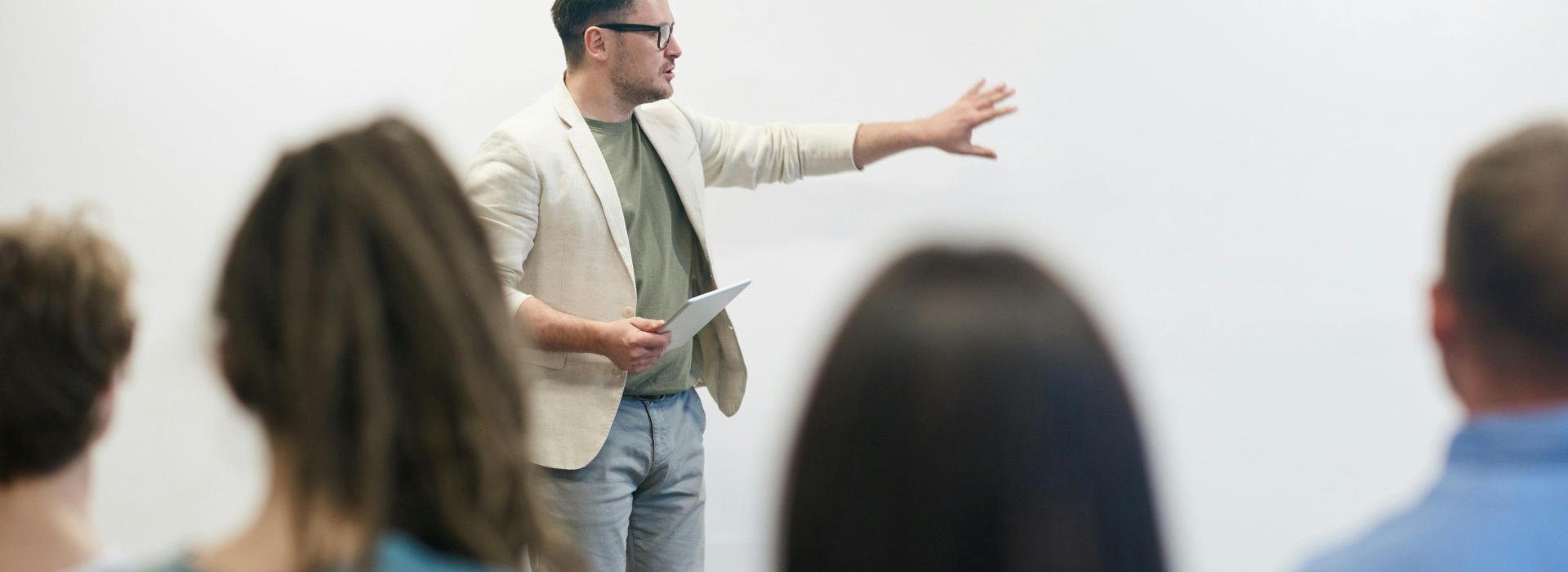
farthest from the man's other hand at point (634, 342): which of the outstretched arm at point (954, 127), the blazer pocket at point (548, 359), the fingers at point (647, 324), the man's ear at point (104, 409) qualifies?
the man's ear at point (104, 409)

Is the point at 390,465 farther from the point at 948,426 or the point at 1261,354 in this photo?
the point at 1261,354

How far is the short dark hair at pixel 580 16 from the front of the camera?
245 centimetres

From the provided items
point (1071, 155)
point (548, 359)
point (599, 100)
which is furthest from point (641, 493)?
point (1071, 155)

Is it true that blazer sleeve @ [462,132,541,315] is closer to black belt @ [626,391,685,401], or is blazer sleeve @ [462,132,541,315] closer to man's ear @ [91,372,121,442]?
black belt @ [626,391,685,401]

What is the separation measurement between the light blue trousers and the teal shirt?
4.76 ft

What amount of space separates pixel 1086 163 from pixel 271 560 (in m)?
2.31

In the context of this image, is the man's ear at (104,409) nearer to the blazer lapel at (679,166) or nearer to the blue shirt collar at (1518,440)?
the blue shirt collar at (1518,440)

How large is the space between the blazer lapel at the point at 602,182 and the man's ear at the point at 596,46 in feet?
0.45

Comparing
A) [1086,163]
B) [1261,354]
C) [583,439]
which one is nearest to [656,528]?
[583,439]

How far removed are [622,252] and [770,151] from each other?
48 centimetres

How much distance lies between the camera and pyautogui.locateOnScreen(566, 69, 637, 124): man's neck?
244cm

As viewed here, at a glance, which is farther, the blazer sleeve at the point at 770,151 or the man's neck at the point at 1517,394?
the blazer sleeve at the point at 770,151

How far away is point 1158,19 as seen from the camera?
283 cm

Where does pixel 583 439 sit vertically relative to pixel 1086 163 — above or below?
below
